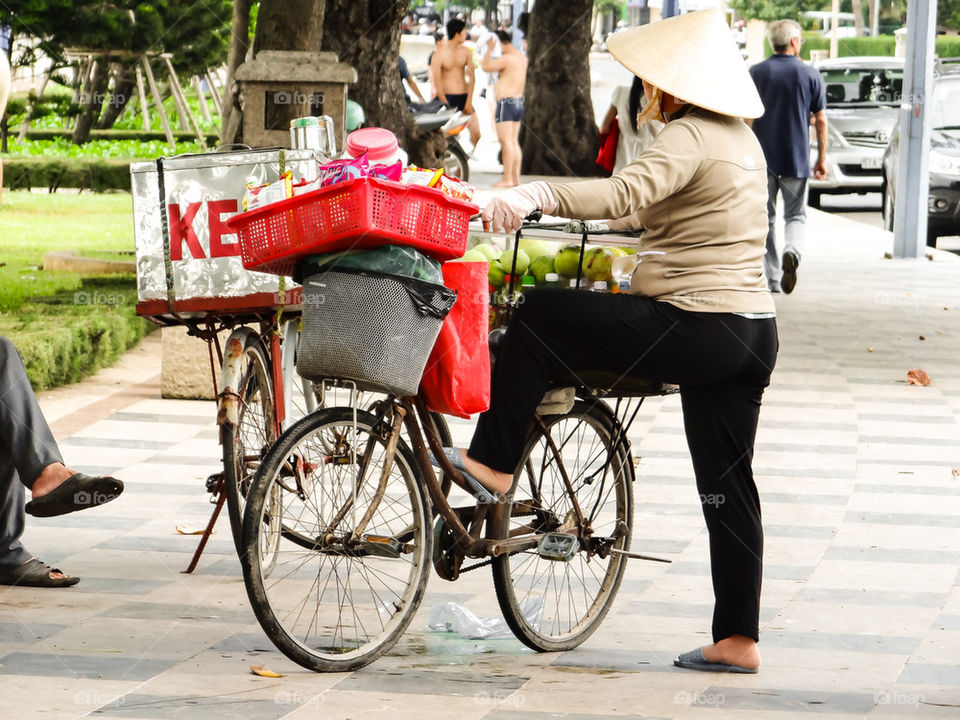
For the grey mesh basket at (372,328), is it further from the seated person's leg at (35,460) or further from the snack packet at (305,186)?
the seated person's leg at (35,460)

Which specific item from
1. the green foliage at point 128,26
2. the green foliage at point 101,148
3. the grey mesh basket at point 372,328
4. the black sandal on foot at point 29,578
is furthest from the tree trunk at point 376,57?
the grey mesh basket at point 372,328

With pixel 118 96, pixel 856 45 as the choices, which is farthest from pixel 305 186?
pixel 856 45

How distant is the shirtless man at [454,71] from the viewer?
65.4ft

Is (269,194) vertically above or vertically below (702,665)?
above

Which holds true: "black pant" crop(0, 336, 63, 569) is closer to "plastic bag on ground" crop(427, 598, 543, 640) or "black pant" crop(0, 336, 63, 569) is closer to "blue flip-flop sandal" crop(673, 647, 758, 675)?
"plastic bag on ground" crop(427, 598, 543, 640)

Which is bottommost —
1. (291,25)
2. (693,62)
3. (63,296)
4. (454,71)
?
(63,296)

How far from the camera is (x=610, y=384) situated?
440 centimetres

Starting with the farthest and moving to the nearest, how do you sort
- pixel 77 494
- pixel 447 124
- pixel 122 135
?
pixel 122 135, pixel 447 124, pixel 77 494

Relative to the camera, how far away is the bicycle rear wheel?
4.46m

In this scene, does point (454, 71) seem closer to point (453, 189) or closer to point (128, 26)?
point (128, 26)

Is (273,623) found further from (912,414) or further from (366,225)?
(912,414)

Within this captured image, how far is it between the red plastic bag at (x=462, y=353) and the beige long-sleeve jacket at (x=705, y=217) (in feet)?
1.45

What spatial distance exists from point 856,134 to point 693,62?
54.5 feet

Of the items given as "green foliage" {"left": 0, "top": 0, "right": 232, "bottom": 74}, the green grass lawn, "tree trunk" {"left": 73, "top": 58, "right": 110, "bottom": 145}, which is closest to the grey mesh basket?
the green grass lawn
